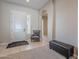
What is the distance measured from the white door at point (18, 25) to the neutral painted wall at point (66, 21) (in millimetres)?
2595

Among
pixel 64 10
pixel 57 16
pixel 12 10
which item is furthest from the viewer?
pixel 12 10

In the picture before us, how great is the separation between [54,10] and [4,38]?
145 inches

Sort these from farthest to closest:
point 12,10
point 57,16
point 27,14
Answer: point 27,14
point 12,10
point 57,16

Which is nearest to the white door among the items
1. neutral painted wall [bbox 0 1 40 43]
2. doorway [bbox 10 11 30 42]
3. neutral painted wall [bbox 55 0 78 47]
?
doorway [bbox 10 11 30 42]

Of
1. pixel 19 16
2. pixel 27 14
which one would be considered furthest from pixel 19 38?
pixel 27 14

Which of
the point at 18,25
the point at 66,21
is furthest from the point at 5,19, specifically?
the point at 66,21

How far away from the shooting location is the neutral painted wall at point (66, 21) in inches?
96.9

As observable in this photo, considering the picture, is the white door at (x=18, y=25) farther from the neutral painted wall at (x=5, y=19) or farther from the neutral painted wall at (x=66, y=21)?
the neutral painted wall at (x=66, y=21)

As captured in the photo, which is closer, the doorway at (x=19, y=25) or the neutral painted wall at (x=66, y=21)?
the neutral painted wall at (x=66, y=21)

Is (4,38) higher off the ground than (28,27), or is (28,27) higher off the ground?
(28,27)

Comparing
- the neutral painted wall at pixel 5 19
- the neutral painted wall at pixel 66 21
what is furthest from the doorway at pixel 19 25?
the neutral painted wall at pixel 66 21

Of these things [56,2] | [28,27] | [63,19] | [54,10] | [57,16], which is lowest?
[28,27]

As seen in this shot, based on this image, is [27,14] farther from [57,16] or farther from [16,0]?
[57,16]

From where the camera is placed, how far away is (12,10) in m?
4.44
